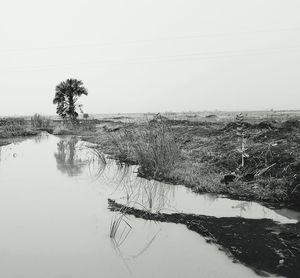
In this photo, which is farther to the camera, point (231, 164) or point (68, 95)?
point (68, 95)

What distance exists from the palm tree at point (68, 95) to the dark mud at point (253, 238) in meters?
30.3

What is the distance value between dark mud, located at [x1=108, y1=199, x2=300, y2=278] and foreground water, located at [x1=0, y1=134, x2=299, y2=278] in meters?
0.16

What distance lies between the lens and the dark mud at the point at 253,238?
388 centimetres

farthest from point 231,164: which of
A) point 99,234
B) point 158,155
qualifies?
point 99,234

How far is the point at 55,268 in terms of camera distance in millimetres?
4020

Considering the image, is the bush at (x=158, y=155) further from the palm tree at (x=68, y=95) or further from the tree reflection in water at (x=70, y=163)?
the palm tree at (x=68, y=95)

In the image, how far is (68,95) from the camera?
115ft

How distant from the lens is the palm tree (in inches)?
1383

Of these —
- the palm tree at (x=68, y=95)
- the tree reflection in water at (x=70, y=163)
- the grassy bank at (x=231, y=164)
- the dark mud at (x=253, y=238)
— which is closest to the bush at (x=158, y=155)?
the grassy bank at (x=231, y=164)

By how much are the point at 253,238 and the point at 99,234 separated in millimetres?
1977

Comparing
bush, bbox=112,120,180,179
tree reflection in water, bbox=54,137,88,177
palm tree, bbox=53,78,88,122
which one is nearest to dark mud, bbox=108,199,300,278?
bush, bbox=112,120,180,179

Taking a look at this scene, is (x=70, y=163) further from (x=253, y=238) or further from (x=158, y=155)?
(x=253, y=238)

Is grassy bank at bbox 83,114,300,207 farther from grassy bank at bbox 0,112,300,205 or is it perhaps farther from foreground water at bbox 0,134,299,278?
foreground water at bbox 0,134,299,278

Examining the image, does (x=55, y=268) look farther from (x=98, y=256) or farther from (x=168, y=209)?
(x=168, y=209)
